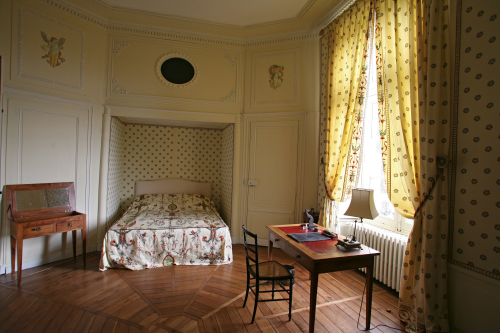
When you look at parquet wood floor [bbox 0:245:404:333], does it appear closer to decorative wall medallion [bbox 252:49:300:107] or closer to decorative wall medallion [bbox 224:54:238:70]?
decorative wall medallion [bbox 252:49:300:107]

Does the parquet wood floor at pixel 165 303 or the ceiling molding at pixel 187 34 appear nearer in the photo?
the parquet wood floor at pixel 165 303

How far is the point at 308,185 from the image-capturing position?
4355 mm

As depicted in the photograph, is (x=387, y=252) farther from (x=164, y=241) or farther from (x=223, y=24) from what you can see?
(x=223, y=24)

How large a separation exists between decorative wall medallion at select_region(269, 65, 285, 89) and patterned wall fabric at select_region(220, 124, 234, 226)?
1.13m

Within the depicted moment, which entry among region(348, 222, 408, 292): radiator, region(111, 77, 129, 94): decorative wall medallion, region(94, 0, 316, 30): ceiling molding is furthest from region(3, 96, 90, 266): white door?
region(348, 222, 408, 292): radiator

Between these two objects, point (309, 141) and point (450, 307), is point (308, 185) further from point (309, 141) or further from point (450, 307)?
point (450, 307)

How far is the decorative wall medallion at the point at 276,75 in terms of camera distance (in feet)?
15.0

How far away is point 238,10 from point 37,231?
14.2 ft

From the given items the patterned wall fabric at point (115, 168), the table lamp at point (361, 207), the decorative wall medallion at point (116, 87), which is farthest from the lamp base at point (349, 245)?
the decorative wall medallion at point (116, 87)

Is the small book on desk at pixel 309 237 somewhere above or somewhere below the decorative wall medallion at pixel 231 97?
below

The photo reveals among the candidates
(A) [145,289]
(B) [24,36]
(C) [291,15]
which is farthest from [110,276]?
(C) [291,15]

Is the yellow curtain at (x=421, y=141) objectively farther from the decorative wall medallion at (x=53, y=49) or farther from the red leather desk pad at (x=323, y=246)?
the decorative wall medallion at (x=53, y=49)

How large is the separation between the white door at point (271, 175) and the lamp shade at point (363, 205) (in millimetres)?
2150

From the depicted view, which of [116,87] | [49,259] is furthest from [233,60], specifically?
[49,259]
